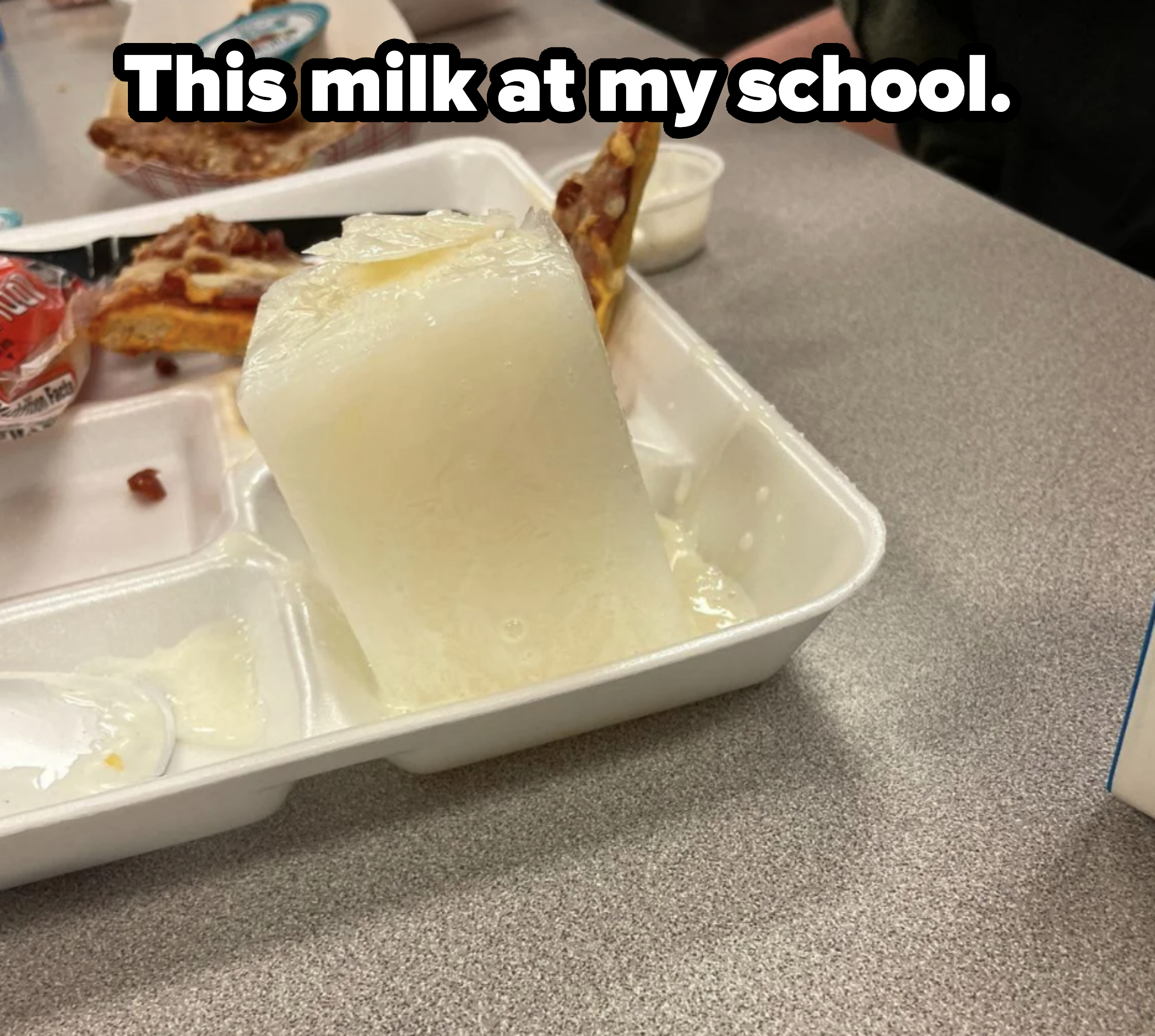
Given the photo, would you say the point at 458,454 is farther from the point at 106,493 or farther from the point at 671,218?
the point at 671,218

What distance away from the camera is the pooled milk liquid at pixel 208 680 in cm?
73

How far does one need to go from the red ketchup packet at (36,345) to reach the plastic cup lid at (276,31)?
0.64 m

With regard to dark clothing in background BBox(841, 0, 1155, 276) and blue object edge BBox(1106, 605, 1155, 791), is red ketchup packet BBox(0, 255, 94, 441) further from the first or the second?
dark clothing in background BBox(841, 0, 1155, 276)

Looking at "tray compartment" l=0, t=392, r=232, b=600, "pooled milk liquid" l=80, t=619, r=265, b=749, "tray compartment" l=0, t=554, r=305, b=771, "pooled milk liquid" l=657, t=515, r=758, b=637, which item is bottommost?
"tray compartment" l=0, t=392, r=232, b=600

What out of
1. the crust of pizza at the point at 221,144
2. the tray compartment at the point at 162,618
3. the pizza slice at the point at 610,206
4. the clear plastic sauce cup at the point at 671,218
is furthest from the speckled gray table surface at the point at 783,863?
the crust of pizza at the point at 221,144

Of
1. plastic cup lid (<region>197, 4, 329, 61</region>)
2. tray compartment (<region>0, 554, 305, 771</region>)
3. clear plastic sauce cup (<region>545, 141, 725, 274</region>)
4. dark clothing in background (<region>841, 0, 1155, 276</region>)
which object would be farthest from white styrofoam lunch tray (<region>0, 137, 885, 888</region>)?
dark clothing in background (<region>841, 0, 1155, 276</region>)

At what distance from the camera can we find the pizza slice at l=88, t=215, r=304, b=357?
3.54 feet

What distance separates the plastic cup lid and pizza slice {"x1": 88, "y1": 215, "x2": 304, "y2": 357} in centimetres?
60

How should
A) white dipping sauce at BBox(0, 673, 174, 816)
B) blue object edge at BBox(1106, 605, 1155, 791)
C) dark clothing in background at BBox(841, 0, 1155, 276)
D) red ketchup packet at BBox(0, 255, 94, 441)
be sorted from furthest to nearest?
1. dark clothing in background at BBox(841, 0, 1155, 276)
2. red ketchup packet at BBox(0, 255, 94, 441)
3. white dipping sauce at BBox(0, 673, 174, 816)
4. blue object edge at BBox(1106, 605, 1155, 791)

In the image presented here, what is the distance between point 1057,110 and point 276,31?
3.95 feet

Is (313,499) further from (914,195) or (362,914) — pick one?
(914,195)

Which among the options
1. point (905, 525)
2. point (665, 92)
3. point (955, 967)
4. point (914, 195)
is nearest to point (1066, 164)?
point (914, 195)

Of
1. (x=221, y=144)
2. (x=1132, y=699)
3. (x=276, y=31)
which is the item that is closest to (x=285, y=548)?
(x=1132, y=699)

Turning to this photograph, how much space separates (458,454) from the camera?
24.4 inches
